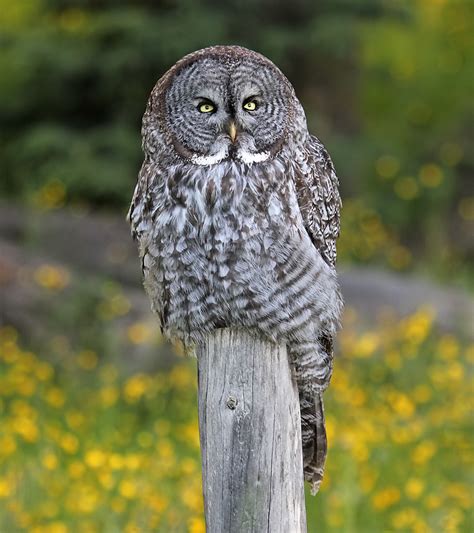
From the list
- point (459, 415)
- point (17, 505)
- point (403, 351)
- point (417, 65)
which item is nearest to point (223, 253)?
point (17, 505)

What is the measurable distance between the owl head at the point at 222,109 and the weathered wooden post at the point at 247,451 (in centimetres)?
65

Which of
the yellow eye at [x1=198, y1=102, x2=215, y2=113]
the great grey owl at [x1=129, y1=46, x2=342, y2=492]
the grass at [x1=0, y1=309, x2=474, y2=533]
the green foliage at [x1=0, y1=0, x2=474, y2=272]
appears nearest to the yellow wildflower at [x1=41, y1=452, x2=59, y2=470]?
the grass at [x1=0, y1=309, x2=474, y2=533]

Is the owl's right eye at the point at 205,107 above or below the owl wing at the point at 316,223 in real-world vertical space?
above

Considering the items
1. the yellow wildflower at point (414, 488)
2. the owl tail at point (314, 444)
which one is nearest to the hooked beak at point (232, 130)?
the owl tail at point (314, 444)

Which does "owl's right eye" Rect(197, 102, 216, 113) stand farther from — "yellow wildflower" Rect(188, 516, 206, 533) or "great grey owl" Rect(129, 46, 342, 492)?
"yellow wildflower" Rect(188, 516, 206, 533)

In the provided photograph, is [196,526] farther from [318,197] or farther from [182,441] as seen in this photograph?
[182,441]

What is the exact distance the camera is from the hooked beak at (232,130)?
2963mm

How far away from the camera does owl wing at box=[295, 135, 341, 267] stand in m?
3.04

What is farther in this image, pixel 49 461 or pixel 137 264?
pixel 137 264

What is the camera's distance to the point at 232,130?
297 cm

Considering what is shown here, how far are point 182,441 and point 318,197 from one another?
2.29 meters

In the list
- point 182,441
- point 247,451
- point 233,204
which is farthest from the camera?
point 182,441

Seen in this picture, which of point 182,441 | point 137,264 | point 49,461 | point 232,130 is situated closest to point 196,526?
point 49,461

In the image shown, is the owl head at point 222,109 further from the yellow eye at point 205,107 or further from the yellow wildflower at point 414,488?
the yellow wildflower at point 414,488
